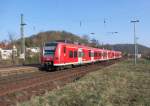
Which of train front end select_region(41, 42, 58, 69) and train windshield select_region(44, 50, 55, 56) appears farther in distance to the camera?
train windshield select_region(44, 50, 55, 56)

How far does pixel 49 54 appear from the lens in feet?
120

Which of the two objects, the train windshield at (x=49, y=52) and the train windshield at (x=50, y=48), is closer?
the train windshield at (x=50, y=48)

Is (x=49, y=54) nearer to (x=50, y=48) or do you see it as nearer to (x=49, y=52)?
(x=49, y=52)

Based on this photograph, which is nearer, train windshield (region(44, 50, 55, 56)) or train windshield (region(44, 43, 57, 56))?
train windshield (region(44, 43, 57, 56))

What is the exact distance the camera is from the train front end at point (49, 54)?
118 feet

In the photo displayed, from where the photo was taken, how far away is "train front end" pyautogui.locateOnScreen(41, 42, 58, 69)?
36.0 meters

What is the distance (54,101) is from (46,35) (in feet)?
343

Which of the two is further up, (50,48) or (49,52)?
(50,48)

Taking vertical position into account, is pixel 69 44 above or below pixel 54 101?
above

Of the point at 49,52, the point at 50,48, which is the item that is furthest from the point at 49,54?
the point at 50,48

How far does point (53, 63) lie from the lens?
35969 mm

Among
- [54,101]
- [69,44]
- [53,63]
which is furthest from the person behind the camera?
[69,44]

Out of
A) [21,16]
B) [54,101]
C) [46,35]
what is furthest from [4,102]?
[46,35]

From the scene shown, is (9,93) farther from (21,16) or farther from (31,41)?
(31,41)
